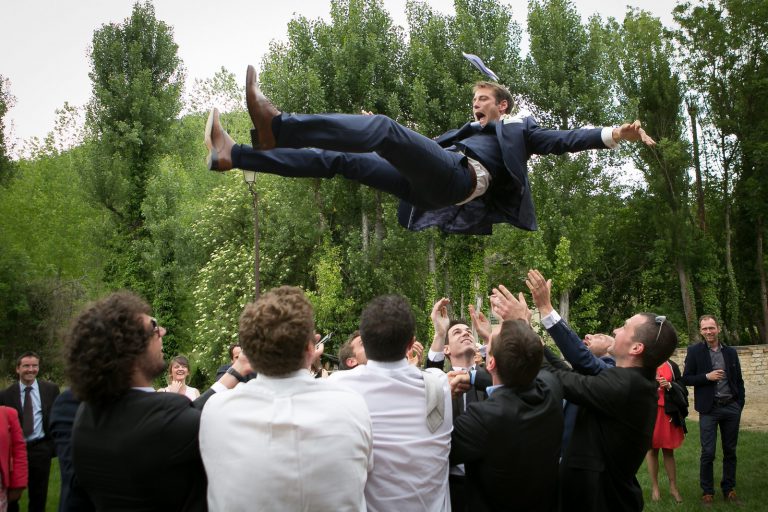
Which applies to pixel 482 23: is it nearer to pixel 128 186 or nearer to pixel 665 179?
pixel 665 179

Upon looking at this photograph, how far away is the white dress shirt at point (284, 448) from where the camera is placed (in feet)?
8.27

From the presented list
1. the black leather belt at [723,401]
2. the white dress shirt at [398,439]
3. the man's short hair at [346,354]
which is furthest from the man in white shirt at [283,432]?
the black leather belt at [723,401]

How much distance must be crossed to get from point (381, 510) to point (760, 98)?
93.7 ft

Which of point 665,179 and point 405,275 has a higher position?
point 665,179

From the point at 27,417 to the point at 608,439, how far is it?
6.44 meters

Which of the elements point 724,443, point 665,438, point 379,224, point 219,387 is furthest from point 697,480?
point 379,224

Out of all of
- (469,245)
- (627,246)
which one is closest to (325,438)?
(469,245)

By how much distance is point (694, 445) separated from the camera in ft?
42.8

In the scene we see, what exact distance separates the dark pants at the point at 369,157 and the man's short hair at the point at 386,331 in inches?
50.5

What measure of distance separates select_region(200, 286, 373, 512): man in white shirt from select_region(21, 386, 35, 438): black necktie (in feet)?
19.4

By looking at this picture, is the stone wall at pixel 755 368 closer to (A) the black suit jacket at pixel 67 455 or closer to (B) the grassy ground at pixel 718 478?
(B) the grassy ground at pixel 718 478

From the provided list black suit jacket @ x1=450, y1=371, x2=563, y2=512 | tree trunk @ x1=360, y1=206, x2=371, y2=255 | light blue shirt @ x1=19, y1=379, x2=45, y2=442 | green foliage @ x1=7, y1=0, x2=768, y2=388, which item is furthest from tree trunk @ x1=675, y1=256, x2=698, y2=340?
black suit jacket @ x1=450, y1=371, x2=563, y2=512

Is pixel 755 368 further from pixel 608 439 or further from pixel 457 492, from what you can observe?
pixel 457 492

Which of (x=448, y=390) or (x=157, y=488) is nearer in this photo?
(x=157, y=488)
